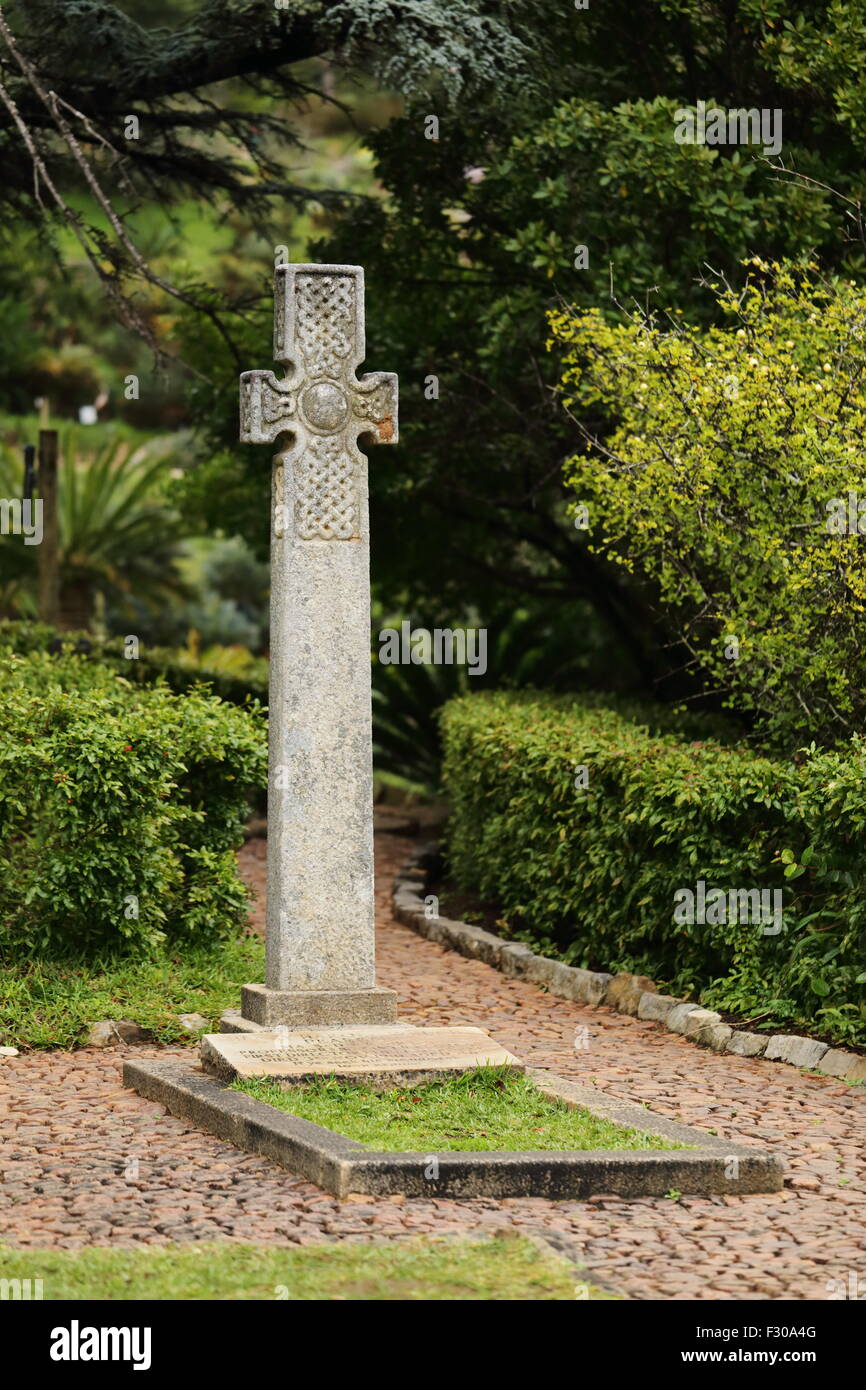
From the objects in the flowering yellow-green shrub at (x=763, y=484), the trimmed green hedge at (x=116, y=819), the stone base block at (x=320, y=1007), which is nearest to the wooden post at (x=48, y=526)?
the trimmed green hedge at (x=116, y=819)

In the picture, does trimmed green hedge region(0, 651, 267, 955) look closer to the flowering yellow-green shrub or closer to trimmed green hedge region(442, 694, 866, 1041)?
trimmed green hedge region(442, 694, 866, 1041)

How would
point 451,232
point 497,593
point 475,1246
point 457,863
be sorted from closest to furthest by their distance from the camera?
point 475,1246
point 457,863
point 451,232
point 497,593

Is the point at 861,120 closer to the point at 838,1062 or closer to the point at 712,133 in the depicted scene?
the point at 712,133

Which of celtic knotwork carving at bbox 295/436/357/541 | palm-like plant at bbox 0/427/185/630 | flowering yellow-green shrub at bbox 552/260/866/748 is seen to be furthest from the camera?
palm-like plant at bbox 0/427/185/630

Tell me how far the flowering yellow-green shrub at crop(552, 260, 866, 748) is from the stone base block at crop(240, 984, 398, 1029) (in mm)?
2830

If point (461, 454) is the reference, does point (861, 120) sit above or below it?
above

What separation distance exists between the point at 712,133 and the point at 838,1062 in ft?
20.8

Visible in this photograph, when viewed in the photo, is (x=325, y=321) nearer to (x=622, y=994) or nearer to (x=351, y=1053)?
(x=351, y=1053)

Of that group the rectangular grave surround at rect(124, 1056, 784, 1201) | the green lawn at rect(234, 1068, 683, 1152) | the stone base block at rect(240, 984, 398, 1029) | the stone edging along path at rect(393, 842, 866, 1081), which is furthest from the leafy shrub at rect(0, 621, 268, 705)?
the rectangular grave surround at rect(124, 1056, 784, 1201)

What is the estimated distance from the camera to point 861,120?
1034 centimetres

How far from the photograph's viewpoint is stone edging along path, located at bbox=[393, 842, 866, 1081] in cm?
702

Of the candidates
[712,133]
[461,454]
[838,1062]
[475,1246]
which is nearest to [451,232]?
[461,454]

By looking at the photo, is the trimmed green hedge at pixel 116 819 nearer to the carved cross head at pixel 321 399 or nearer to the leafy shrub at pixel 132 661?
the carved cross head at pixel 321 399

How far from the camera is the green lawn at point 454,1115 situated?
5.34m
